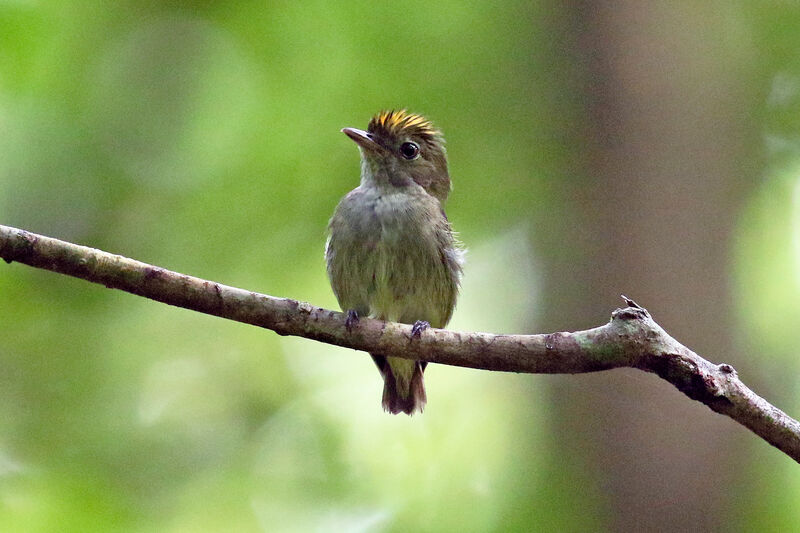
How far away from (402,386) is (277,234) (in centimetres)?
166

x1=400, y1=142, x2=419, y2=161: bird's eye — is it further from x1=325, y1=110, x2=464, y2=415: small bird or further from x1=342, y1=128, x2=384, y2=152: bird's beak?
x1=342, y1=128, x2=384, y2=152: bird's beak

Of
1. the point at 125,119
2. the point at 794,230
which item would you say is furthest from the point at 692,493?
the point at 125,119

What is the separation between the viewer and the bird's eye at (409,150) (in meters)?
6.19

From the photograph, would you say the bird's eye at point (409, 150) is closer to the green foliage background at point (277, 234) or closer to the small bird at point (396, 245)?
the small bird at point (396, 245)

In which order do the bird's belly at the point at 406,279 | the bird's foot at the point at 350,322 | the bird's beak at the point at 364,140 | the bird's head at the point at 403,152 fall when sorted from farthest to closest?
the bird's head at the point at 403,152 < the bird's beak at the point at 364,140 < the bird's belly at the point at 406,279 < the bird's foot at the point at 350,322

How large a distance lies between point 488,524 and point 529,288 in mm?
1794

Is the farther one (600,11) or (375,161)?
(600,11)

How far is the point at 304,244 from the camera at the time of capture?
23.4 feet

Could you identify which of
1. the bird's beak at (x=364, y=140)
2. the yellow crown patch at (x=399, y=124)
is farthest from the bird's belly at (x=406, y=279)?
the yellow crown patch at (x=399, y=124)

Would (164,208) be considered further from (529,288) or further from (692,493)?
(692,493)

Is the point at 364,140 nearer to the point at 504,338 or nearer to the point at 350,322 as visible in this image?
the point at 350,322

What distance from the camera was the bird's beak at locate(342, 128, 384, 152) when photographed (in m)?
5.93

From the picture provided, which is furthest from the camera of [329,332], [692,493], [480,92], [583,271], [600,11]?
[480,92]

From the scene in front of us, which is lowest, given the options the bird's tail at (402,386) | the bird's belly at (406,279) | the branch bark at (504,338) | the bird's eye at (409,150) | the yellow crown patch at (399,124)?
the branch bark at (504,338)
